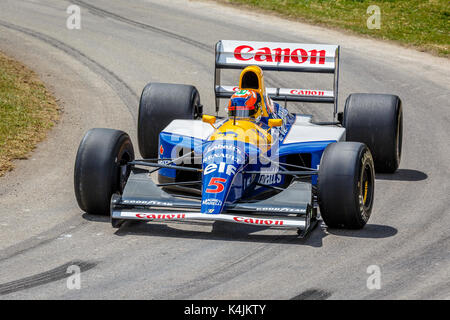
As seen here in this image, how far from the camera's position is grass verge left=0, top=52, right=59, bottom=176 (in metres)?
14.6

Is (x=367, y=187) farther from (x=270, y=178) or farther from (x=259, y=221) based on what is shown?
(x=259, y=221)

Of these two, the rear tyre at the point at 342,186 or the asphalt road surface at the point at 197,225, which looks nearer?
the asphalt road surface at the point at 197,225

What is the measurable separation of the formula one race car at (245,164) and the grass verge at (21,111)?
2.36 metres

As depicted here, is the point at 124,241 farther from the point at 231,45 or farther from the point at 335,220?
the point at 231,45

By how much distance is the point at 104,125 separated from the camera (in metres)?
16.3

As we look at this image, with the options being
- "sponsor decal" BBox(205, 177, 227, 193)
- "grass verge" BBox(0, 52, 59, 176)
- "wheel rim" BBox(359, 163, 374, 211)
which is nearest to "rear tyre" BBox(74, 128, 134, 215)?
"sponsor decal" BBox(205, 177, 227, 193)

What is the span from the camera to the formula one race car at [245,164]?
33.8 feet

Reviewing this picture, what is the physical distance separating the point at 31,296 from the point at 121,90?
10446 mm

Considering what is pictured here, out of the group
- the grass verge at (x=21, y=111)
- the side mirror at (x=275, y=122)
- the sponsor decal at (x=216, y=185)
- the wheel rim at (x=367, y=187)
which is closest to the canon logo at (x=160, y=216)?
the sponsor decal at (x=216, y=185)

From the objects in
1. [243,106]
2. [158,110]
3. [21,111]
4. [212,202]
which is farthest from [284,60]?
[21,111]

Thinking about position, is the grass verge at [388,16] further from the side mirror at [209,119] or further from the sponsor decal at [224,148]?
the sponsor decal at [224,148]

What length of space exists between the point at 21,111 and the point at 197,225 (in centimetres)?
676

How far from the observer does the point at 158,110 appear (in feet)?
44.3
